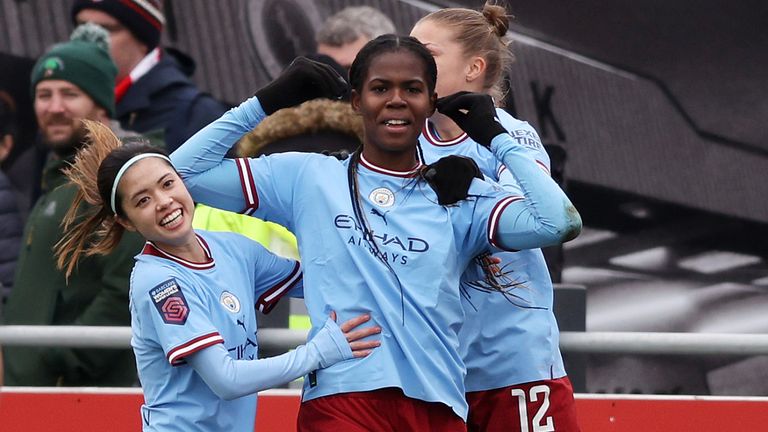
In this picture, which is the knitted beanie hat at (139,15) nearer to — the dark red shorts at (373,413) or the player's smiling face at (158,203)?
the player's smiling face at (158,203)

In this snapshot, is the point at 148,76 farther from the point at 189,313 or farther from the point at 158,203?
the point at 189,313

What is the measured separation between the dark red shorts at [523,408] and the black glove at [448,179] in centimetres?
60

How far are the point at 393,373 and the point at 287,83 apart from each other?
77cm

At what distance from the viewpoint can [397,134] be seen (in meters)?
3.81

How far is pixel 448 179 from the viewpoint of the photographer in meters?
3.86

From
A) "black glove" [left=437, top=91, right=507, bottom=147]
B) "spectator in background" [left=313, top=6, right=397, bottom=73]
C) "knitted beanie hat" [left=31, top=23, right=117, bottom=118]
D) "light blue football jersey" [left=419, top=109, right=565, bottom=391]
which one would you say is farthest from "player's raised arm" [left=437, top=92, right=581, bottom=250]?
"knitted beanie hat" [left=31, top=23, right=117, bottom=118]

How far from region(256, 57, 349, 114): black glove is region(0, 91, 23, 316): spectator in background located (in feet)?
7.67

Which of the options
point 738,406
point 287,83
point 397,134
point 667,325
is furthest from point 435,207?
point 667,325

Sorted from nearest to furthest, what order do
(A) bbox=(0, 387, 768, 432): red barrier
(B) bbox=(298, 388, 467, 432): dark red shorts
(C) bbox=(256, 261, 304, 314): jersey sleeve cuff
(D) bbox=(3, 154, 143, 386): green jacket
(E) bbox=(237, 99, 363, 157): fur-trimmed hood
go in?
1. (B) bbox=(298, 388, 467, 432): dark red shorts
2. (C) bbox=(256, 261, 304, 314): jersey sleeve cuff
3. (A) bbox=(0, 387, 768, 432): red barrier
4. (E) bbox=(237, 99, 363, 157): fur-trimmed hood
5. (D) bbox=(3, 154, 143, 386): green jacket

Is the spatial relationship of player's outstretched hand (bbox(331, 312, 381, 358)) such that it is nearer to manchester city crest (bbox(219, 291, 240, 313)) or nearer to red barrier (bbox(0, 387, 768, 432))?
manchester city crest (bbox(219, 291, 240, 313))

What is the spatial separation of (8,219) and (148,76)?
768 mm

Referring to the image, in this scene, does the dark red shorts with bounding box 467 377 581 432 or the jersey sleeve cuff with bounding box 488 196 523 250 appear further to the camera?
the dark red shorts with bounding box 467 377 581 432

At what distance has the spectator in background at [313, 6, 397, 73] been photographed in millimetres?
5863

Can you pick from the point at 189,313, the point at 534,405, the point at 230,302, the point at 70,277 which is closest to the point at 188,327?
the point at 189,313
